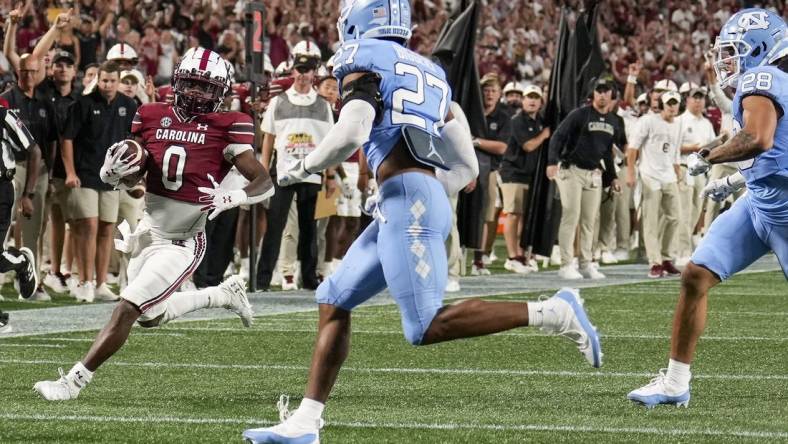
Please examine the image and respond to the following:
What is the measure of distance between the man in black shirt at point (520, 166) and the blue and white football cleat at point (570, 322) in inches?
387

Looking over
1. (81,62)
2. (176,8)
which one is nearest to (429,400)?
(81,62)

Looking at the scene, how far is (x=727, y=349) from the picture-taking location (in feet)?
27.9

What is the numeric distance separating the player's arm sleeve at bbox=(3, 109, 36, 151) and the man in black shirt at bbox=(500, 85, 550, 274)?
22.1 feet

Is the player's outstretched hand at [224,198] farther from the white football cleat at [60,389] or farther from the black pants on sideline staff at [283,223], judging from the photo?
the black pants on sideline staff at [283,223]

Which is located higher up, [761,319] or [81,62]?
[81,62]

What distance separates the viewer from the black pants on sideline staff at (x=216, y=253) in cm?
1228

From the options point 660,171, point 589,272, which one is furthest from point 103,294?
point 660,171

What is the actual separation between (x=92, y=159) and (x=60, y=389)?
18.0 feet

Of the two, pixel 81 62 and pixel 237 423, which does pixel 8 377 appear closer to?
→ pixel 237 423

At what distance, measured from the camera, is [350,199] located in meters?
13.5

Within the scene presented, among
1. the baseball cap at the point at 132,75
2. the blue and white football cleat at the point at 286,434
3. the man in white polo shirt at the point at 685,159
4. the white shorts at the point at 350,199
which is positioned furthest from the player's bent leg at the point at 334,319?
the man in white polo shirt at the point at 685,159

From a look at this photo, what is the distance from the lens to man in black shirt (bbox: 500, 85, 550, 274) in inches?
609

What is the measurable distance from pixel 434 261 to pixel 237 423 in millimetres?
1116

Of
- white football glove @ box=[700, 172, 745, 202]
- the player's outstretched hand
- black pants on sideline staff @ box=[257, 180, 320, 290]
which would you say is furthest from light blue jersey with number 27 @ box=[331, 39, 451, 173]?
black pants on sideline staff @ box=[257, 180, 320, 290]
